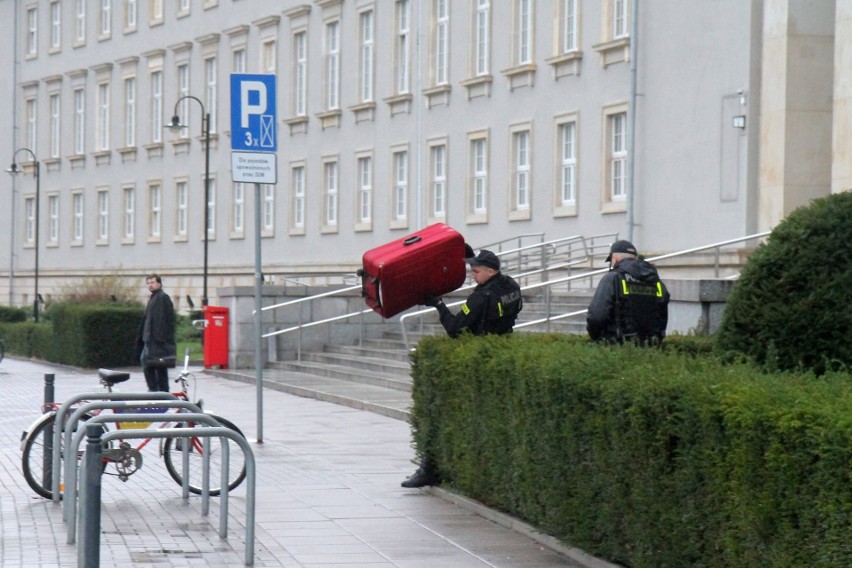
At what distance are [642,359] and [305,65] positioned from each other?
127ft

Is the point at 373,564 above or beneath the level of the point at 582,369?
beneath

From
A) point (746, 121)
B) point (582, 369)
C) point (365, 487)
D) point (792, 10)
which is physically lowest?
point (365, 487)

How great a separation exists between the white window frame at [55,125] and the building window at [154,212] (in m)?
8.36

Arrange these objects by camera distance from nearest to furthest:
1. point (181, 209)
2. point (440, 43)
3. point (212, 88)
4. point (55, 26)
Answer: point (440, 43) → point (212, 88) → point (181, 209) → point (55, 26)

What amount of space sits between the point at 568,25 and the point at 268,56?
16.0 m

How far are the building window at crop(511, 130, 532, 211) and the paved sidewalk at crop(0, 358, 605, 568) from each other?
836 inches

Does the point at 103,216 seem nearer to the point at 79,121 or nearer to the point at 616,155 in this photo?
the point at 79,121

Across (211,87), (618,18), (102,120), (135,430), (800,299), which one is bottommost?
(135,430)

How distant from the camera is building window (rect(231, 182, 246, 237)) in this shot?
168 feet

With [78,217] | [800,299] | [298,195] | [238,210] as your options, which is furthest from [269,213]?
[800,299]

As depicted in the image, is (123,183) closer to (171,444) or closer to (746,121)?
(746,121)

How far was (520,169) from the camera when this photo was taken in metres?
37.7

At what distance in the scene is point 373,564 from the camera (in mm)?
9516

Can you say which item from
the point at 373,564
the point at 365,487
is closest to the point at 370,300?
the point at 365,487
